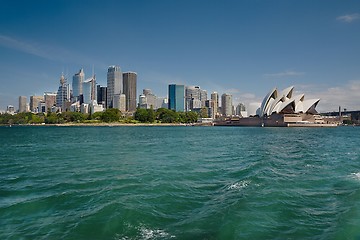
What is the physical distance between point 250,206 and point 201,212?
142cm

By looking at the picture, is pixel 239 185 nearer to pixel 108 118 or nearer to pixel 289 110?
pixel 289 110

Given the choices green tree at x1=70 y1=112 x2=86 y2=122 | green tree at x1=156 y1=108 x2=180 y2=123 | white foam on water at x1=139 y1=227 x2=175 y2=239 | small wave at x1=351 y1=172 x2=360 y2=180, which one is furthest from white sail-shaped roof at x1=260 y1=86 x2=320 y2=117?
white foam on water at x1=139 y1=227 x2=175 y2=239

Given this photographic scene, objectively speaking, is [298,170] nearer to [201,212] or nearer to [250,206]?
[250,206]

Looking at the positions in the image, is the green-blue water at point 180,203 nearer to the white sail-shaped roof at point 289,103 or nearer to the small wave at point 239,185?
the small wave at point 239,185

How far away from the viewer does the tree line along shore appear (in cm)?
12219

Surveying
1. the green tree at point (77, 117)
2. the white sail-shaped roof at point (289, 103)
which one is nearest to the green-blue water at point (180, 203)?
the white sail-shaped roof at point (289, 103)

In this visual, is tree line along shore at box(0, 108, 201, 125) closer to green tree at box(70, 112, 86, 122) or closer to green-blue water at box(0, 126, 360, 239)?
green tree at box(70, 112, 86, 122)

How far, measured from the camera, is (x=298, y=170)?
1384 cm

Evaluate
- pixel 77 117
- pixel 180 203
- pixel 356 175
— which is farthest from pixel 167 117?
pixel 180 203

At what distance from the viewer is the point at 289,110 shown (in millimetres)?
97312

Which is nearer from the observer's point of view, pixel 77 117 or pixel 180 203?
pixel 180 203

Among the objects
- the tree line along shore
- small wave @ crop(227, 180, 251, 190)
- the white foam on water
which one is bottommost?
the white foam on water

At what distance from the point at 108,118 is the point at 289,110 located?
65345mm

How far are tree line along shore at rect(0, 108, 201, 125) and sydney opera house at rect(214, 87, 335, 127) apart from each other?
4158cm
